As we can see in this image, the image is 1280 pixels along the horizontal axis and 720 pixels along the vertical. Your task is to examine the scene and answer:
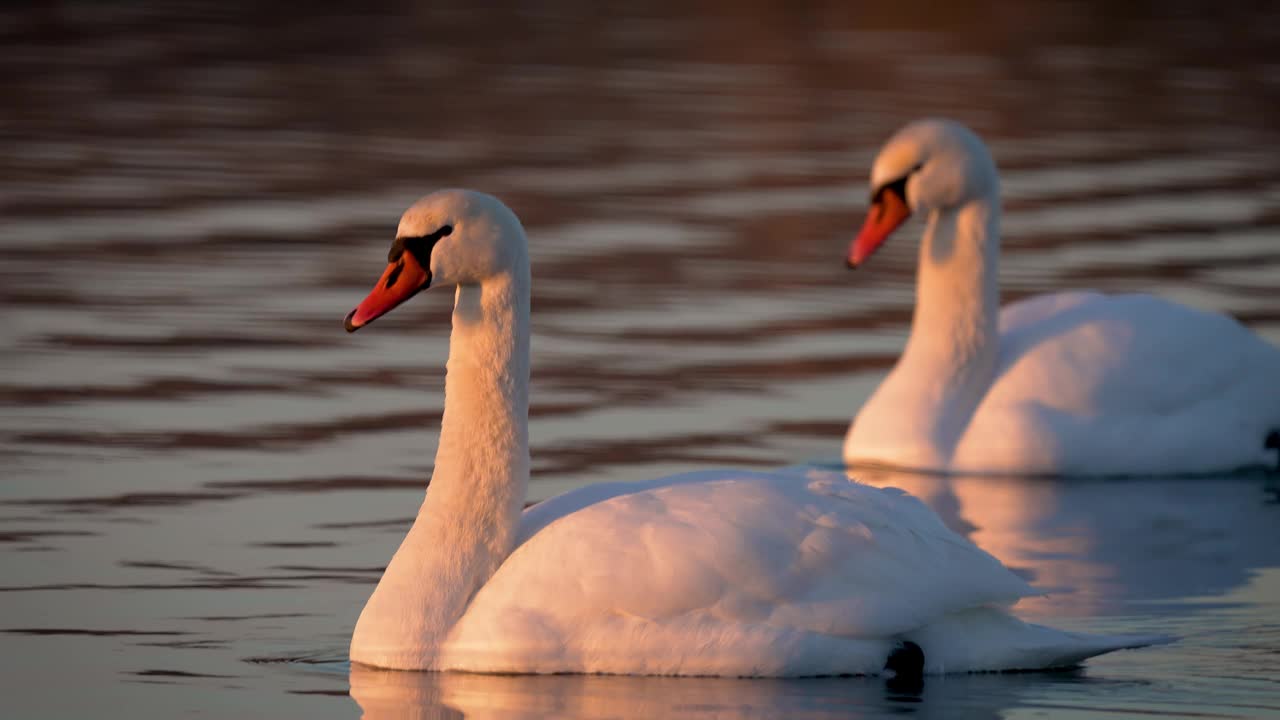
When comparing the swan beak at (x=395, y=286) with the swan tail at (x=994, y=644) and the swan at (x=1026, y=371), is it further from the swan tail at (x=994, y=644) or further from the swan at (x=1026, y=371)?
the swan at (x=1026, y=371)

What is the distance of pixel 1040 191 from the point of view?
75.0ft

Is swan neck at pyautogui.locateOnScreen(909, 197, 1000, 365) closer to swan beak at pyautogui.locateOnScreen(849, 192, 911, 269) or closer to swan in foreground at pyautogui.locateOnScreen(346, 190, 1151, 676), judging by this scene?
swan beak at pyautogui.locateOnScreen(849, 192, 911, 269)

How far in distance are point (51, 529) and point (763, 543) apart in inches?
138

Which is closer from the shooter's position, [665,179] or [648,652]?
[648,652]

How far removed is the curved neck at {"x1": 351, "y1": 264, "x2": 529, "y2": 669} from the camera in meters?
8.95

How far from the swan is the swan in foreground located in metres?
4.54

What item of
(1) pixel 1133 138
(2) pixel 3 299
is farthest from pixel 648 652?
(1) pixel 1133 138

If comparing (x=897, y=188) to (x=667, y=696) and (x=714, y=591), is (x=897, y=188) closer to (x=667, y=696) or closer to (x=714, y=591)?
(x=714, y=591)

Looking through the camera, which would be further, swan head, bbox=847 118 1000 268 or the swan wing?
swan head, bbox=847 118 1000 268

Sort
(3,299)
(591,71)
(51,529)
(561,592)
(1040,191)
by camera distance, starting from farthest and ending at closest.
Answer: (591,71), (1040,191), (3,299), (51,529), (561,592)

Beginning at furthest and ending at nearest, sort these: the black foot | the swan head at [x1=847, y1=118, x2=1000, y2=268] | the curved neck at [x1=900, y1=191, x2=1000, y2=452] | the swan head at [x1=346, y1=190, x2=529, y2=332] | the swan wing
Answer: the swan head at [x1=847, y1=118, x2=1000, y2=268], the curved neck at [x1=900, y1=191, x2=1000, y2=452], the swan head at [x1=346, y1=190, x2=529, y2=332], the black foot, the swan wing

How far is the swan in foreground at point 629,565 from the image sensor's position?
870 cm

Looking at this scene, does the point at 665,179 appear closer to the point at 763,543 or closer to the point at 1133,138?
the point at 1133,138

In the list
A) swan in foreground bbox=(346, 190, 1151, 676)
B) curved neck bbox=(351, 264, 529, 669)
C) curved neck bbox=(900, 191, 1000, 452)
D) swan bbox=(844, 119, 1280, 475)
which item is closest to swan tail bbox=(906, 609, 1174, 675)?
swan in foreground bbox=(346, 190, 1151, 676)
